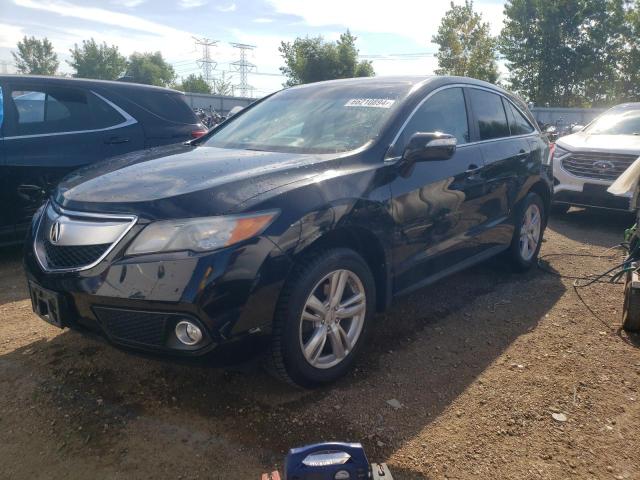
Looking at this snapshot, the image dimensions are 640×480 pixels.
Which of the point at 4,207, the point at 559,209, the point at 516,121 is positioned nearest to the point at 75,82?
the point at 4,207

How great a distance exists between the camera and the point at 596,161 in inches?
269

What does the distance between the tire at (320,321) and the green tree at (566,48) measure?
141 feet

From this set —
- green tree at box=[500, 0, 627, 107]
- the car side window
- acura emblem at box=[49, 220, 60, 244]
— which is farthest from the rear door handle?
green tree at box=[500, 0, 627, 107]

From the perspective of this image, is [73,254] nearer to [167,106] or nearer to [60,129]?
[60,129]

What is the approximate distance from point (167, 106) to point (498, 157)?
3688mm

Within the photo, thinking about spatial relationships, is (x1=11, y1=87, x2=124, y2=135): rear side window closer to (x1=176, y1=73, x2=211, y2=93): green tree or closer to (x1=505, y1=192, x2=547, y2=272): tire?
(x1=505, y1=192, x2=547, y2=272): tire

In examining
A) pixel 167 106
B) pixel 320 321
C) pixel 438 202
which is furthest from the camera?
pixel 167 106

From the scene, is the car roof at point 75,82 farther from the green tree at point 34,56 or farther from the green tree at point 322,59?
the green tree at point 34,56

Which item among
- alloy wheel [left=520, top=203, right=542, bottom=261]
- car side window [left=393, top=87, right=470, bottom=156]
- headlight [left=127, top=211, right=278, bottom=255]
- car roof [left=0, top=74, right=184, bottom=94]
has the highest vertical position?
car roof [left=0, top=74, right=184, bottom=94]

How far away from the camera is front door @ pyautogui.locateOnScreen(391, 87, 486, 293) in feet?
10.1

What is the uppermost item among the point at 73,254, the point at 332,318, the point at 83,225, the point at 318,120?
the point at 318,120

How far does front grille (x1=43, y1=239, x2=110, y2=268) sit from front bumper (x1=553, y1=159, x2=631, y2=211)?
6.39 metres

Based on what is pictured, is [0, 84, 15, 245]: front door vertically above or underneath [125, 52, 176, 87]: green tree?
underneath

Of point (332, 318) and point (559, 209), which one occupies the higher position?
point (332, 318)
